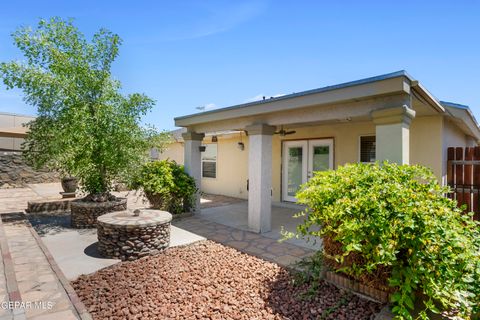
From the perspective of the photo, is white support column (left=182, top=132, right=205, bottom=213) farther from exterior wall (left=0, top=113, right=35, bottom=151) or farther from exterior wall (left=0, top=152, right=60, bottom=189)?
exterior wall (left=0, top=113, right=35, bottom=151)

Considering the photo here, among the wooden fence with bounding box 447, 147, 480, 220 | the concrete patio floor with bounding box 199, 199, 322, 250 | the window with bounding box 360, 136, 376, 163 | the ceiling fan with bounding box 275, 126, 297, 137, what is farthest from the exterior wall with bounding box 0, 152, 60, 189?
the wooden fence with bounding box 447, 147, 480, 220

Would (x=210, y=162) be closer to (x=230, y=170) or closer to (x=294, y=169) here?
(x=230, y=170)

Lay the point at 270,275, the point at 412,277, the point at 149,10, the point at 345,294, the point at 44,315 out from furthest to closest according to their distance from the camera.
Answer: the point at 149,10
the point at 270,275
the point at 345,294
the point at 44,315
the point at 412,277

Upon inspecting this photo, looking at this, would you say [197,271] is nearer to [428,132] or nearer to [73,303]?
[73,303]

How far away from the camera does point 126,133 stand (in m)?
7.48

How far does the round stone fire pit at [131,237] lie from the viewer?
509 cm

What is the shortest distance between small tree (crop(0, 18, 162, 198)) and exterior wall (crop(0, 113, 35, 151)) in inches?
607

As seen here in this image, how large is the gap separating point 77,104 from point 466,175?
10532mm

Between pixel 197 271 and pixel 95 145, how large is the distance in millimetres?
4664

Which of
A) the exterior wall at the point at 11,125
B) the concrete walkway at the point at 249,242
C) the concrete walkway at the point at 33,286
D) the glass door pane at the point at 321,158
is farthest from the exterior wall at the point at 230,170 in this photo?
the exterior wall at the point at 11,125

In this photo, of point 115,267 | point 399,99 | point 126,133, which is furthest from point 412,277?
point 126,133

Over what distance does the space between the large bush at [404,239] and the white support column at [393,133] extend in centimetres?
81

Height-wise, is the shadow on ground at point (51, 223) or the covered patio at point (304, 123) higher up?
the covered patio at point (304, 123)

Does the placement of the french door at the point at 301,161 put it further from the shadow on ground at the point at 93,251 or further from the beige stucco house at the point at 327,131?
the shadow on ground at the point at 93,251
